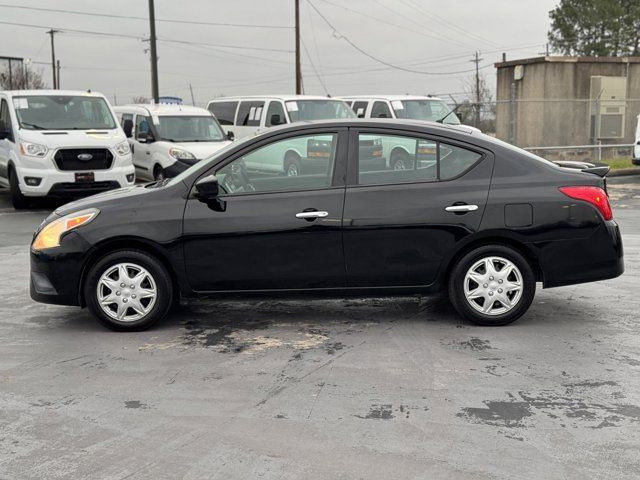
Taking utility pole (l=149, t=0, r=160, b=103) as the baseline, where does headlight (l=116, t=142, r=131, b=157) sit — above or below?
below

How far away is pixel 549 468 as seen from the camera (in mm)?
3684

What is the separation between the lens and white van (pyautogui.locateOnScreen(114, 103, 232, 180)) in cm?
1552

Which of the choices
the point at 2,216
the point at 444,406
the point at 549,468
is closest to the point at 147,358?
the point at 444,406

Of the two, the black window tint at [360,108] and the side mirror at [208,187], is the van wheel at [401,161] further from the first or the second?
the black window tint at [360,108]

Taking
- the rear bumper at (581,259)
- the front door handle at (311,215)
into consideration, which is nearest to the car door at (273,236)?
the front door handle at (311,215)

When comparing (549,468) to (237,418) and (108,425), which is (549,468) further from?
(108,425)

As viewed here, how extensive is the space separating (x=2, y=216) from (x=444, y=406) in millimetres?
11211

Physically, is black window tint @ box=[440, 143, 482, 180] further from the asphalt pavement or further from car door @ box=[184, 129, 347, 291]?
the asphalt pavement

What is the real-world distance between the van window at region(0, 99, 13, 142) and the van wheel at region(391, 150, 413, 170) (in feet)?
33.0

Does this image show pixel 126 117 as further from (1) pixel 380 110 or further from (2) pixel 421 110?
(2) pixel 421 110

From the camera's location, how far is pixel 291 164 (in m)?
6.09

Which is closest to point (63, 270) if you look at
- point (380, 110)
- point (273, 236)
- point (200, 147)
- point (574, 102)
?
point (273, 236)

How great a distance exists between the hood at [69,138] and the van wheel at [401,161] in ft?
29.8

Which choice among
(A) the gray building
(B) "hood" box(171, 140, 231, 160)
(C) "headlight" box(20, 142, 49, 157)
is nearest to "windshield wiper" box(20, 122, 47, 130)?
(C) "headlight" box(20, 142, 49, 157)
